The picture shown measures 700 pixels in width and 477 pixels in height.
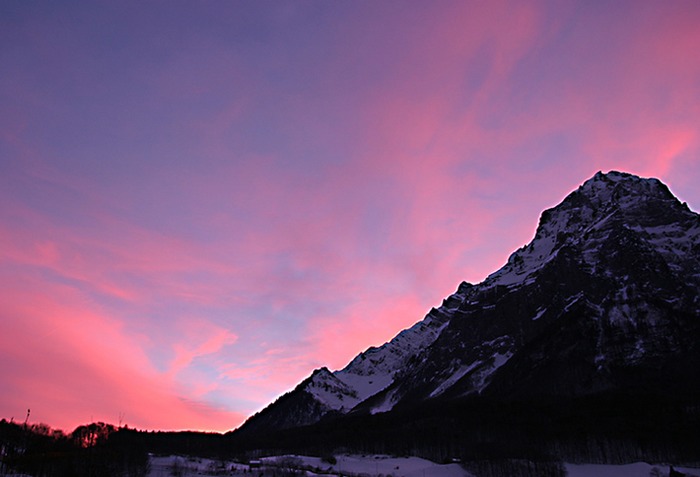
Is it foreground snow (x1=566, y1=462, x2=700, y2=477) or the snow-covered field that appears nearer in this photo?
foreground snow (x1=566, y1=462, x2=700, y2=477)

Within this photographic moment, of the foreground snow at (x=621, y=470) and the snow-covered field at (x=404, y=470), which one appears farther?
the snow-covered field at (x=404, y=470)

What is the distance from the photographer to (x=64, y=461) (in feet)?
508

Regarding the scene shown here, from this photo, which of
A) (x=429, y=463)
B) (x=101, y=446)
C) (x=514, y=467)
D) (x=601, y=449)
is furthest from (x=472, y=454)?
(x=101, y=446)

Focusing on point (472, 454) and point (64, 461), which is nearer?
point (64, 461)

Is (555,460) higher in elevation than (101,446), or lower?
lower

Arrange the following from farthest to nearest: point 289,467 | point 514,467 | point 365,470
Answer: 1. point 365,470
2. point 289,467
3. point 514,467

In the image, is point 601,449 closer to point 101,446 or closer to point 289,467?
point 289,467

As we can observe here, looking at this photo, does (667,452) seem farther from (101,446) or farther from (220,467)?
(101,446)

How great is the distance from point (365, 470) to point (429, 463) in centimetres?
2167

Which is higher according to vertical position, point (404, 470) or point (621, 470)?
point (404, 470)

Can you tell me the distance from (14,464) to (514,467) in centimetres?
13393

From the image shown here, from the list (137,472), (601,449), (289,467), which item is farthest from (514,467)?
(137,472)

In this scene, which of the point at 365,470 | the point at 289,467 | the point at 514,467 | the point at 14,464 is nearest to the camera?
the point at 14,464

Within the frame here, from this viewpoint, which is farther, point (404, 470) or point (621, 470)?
point (404, 470)
